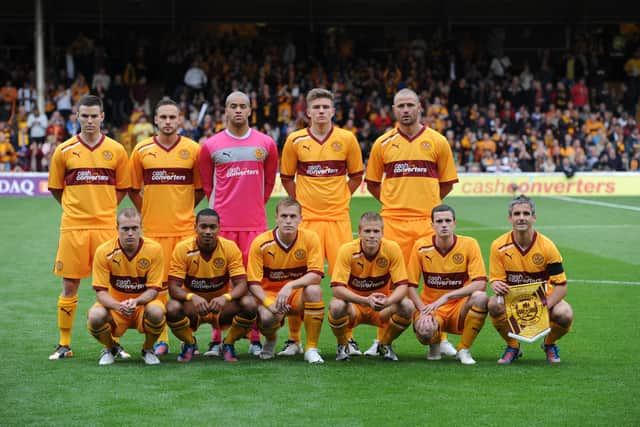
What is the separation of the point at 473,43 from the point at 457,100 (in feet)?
12.6

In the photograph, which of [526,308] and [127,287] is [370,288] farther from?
[127,287]

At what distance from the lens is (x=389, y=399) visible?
622 centimetres

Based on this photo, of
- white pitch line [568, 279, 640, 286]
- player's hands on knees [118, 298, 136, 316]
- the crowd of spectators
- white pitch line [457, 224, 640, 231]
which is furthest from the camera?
the crowd of spectators

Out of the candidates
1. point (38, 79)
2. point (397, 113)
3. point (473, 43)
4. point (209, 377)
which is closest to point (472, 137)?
point (473, 43)

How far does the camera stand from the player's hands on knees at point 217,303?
7.33 metres

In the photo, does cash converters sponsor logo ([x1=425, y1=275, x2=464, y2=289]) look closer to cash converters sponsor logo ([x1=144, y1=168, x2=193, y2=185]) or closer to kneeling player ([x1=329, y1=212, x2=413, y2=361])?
kneeling player ([x1=329, y1=212, x2=413, y2=361])

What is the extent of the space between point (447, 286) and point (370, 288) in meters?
0.57

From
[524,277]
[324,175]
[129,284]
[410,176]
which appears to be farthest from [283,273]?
[524,277]

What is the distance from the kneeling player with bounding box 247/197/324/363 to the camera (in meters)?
7.41

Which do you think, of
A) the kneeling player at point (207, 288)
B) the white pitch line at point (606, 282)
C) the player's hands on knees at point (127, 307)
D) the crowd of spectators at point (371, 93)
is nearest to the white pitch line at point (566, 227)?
the white pitch line at point (606, 282)

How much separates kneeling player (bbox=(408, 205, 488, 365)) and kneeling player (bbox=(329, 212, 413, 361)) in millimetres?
164

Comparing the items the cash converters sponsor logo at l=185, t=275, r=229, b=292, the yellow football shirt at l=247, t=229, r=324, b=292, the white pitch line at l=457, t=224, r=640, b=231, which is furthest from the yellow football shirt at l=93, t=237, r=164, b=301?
the white pitch line at l=457, t=224, r=640, b=231

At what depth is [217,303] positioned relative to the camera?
290 inches

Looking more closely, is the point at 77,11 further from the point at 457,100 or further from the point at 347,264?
the point at 347,264
